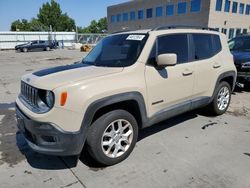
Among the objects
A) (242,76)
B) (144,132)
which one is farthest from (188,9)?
(144,132)

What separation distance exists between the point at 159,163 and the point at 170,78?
1.29 m

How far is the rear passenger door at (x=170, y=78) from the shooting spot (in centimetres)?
332

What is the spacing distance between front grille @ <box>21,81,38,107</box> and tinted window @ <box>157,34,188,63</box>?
1893mm

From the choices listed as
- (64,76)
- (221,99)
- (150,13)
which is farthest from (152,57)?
(150,13)

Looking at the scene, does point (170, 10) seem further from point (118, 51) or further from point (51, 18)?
point (51, 18)

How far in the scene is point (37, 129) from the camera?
2666 mm

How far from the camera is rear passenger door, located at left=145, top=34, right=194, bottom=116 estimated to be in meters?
3.32

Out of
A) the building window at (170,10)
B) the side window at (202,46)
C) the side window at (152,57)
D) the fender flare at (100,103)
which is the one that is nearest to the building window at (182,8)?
the building window at (170,10)

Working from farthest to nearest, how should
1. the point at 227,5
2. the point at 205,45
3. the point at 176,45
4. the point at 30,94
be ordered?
1. the point at 227,5
2. the point at 205,45
3. the point at 176,45
4. the point at 30,94

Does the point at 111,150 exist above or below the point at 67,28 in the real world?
below

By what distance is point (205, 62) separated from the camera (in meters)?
4.19

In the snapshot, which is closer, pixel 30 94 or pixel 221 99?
pixel 30 94

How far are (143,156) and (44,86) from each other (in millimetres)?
1743

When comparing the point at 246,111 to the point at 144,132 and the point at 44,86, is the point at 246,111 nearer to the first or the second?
the point at 144,132
